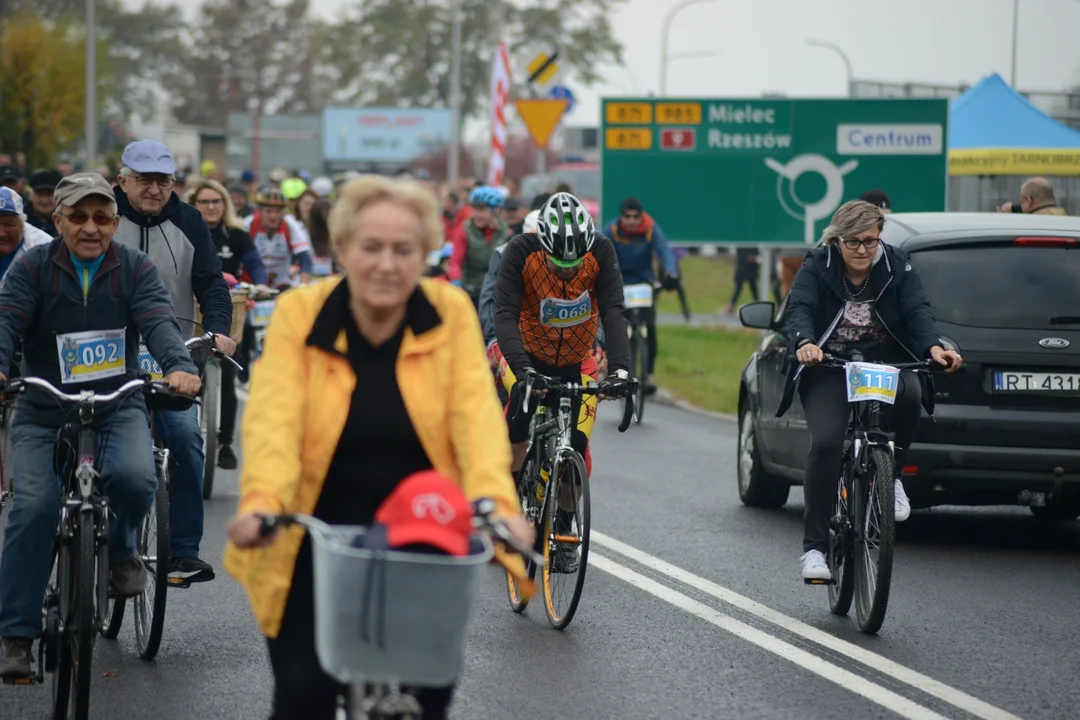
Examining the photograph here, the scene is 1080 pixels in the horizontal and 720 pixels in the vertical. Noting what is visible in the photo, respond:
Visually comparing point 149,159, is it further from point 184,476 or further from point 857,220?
point 857,220

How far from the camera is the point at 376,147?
286 ft

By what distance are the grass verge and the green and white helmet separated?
25.3ft

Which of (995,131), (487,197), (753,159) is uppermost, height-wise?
(995,131)

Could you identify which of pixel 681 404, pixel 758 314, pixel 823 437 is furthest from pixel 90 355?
pixel 681 404

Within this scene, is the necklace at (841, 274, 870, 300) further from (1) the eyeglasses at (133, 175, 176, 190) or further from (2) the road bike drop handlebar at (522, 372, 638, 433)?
(1) the eyeglasses at (133, 175, 176, 190)

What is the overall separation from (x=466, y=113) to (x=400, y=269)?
81.6m

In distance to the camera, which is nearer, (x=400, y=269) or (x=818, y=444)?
(x=400, y=269)

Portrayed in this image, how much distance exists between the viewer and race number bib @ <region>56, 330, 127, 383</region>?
20.8 feet

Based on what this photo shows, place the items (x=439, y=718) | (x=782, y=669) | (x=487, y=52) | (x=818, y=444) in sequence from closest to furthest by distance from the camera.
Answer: (x=439, y=718)
(x=782, y=669)
(x=818, y=444)
(x=487, y=52)

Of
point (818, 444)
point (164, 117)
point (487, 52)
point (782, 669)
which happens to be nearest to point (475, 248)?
point (818, 444)

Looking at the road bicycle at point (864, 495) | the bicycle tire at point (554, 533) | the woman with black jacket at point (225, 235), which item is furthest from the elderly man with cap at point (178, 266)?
the woman with black jacket at point (225, 235)

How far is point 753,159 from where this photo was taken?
83.4 ft

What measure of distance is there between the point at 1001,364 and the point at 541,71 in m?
15.8

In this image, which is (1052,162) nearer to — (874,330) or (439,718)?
(874,330)
